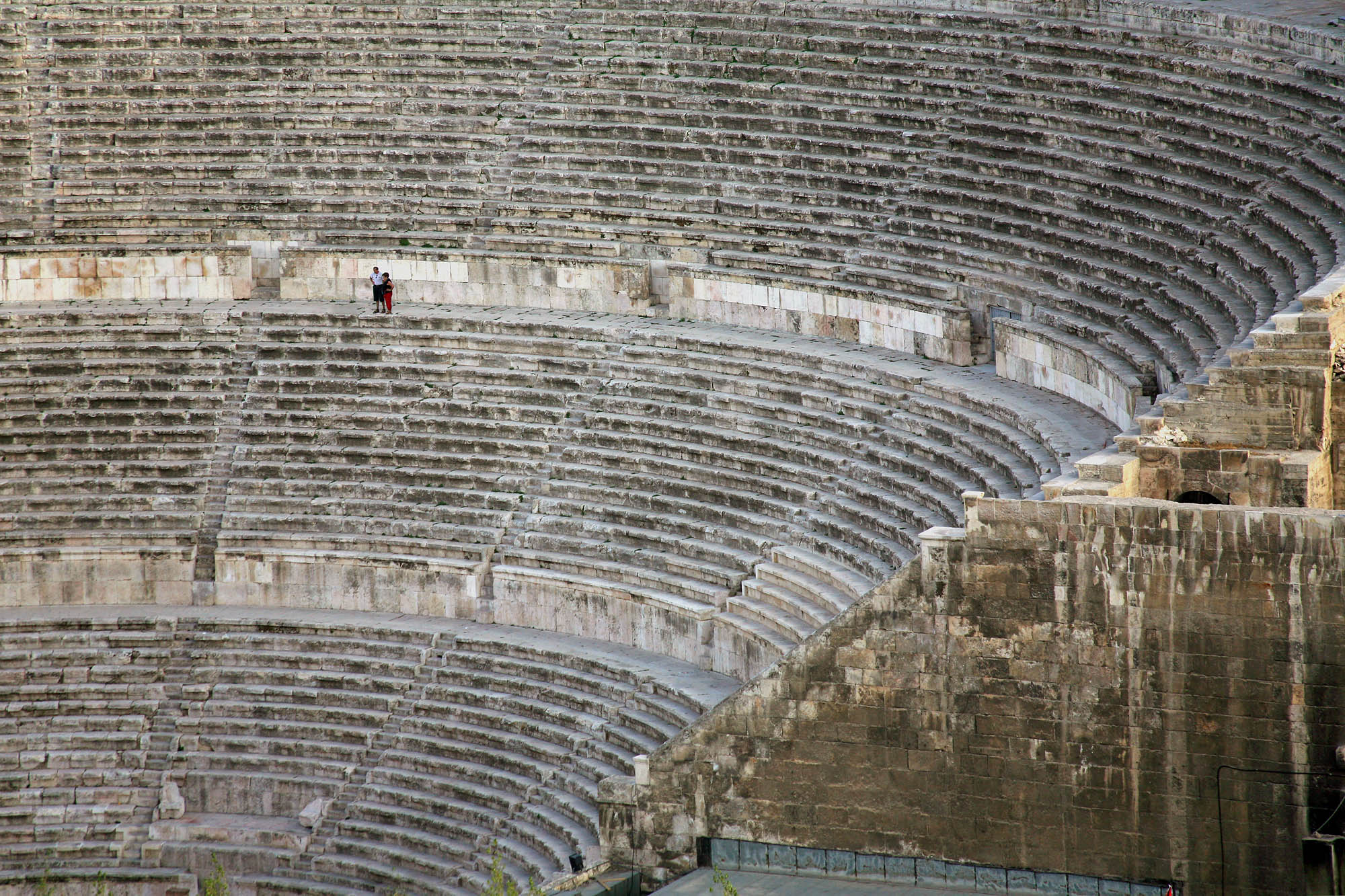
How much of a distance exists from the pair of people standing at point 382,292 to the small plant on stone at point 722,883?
13.4 meters

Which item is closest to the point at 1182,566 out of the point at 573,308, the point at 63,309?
the point at 573,308

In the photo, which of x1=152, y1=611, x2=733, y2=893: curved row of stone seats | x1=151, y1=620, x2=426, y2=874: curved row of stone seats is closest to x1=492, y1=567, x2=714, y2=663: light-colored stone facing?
x1=152, y1=611, x2=733, y2=893: curved row of stone seats

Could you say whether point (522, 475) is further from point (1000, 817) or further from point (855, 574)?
point (1000, 817)

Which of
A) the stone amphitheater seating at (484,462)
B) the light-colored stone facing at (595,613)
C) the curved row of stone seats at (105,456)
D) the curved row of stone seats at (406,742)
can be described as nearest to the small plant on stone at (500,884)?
the curved row of stone seats at (406,742)

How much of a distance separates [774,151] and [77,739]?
521 inches

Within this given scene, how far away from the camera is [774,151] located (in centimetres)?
2930

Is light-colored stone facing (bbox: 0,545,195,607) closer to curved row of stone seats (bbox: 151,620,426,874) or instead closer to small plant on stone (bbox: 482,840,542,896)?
curved row of stone seats (bbox: 151,620,426,874)

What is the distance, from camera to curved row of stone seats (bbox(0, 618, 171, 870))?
82.6 feet

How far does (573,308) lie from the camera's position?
98.6 feet

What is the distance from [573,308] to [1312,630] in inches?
619

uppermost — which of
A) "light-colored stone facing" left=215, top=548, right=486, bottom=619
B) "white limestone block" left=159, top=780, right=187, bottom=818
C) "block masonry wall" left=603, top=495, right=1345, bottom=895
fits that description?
"light-colored stone facing" left=215, top=548, right=486, bottom=619

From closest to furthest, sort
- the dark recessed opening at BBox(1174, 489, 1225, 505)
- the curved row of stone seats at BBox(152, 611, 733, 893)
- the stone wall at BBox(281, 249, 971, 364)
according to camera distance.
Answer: the dark recessed opening at BBox(1174, 489, 1225, 505) → the curved row of stone seats at BBox(152, 611, 733, 893) → the stone wall at BBox(281, 249, 971, 364)

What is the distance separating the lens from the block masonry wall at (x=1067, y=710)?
16656 millimetres

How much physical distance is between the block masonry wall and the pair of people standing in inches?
489
